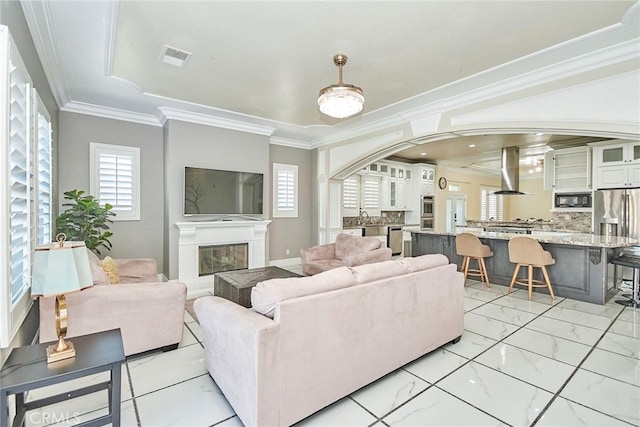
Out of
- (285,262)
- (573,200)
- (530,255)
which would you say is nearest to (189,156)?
(285,262)

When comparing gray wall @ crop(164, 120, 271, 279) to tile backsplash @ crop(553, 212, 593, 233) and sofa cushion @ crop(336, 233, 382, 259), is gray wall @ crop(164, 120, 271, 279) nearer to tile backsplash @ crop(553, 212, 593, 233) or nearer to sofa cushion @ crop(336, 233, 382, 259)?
sofa cushion @ crop(336, 233, 382, 259)

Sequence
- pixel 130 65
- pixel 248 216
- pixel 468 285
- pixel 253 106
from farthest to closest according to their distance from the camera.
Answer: pixel 248 216, pixel 468 285, pixel 253 106, pixel 130 65

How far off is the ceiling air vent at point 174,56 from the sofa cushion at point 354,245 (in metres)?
3.43

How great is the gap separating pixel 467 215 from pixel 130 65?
10.7 metres

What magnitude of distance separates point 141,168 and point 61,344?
160 inches

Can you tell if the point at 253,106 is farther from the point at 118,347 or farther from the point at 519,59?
the point at 118,347

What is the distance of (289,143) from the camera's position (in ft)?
21.8

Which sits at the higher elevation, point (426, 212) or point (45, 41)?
point (45, 41)

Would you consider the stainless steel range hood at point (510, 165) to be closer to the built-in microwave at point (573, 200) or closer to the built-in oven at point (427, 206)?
the built-in microwave at point (573, 200)

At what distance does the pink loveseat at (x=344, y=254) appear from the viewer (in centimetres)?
461

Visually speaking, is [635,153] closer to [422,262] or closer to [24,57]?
[422,262]

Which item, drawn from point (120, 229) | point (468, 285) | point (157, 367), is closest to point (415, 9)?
point (157, 367)

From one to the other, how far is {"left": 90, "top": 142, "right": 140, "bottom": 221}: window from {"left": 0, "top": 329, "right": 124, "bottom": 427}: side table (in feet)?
11.8

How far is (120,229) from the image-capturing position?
488cm
